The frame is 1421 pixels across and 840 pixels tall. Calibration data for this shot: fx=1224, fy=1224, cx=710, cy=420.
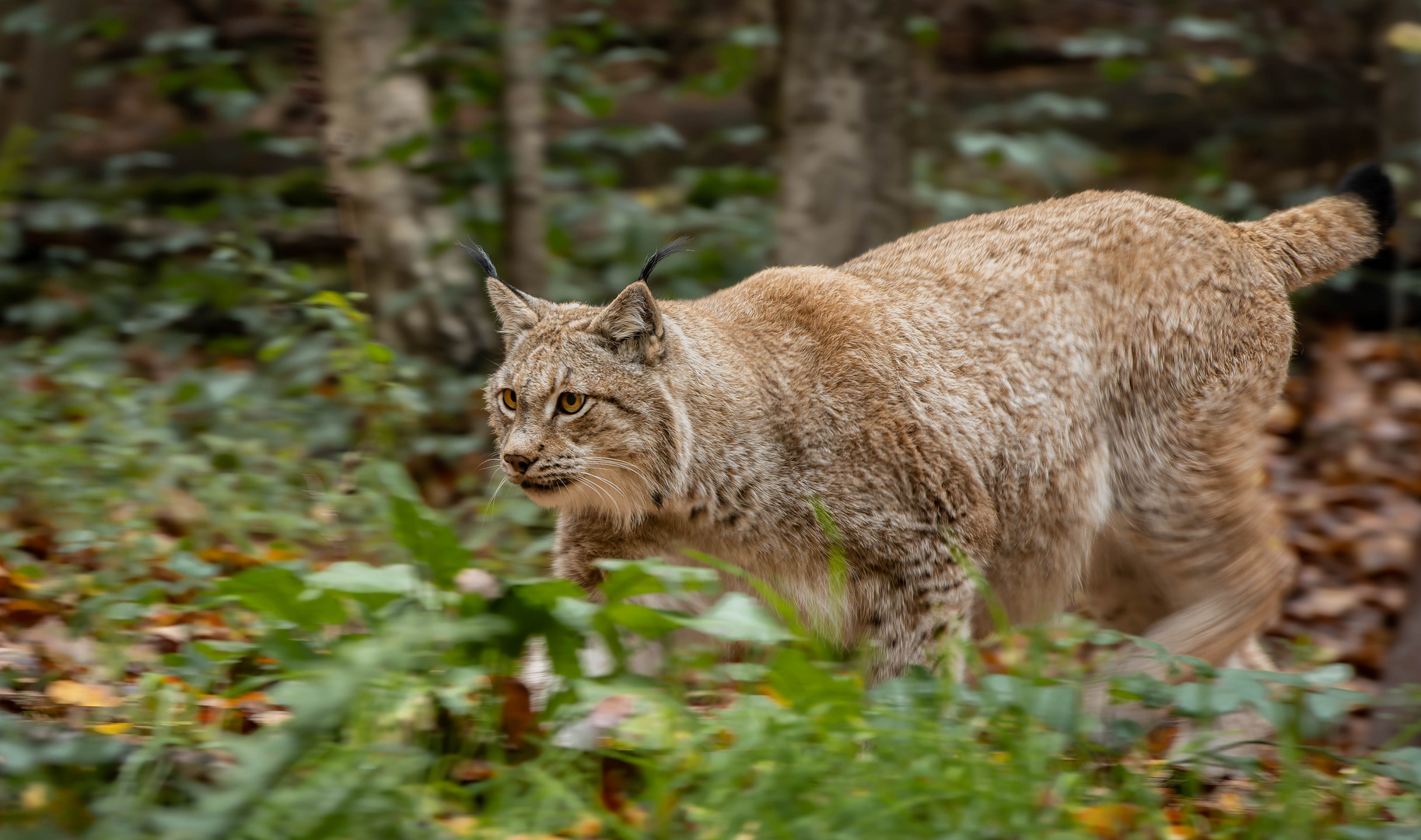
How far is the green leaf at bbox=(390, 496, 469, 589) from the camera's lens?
284 cm

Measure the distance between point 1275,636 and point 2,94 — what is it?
35.5 feet

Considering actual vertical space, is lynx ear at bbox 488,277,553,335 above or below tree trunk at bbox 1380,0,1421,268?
below

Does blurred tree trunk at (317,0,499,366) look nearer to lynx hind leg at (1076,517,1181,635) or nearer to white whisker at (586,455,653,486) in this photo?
white whisker at (586,455,653,486)

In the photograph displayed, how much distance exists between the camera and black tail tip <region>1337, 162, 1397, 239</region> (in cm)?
456

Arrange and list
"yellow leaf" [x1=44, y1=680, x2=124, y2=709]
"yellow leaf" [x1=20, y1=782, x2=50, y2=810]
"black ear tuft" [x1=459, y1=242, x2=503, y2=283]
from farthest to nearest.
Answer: "black ear tuft" [x1=459, y1=242, x2=503, y2=283]
"yellow leaf" [x1=44, y1=680, x2=124, y2=709]
"yellow leaf" [x1=20, y1=782, x2=50, y2=810]

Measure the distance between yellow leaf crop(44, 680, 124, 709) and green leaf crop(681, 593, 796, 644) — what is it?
1.51 metres

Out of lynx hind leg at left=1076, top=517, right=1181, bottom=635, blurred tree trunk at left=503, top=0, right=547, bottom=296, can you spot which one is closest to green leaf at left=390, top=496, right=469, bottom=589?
lynx hind leg at left=1076, top=517, right=1181, bottom=635

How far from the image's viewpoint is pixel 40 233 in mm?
8430

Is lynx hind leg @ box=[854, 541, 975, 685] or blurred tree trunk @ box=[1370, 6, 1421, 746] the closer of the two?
lynx hind leg @ box=[854, 541, 975, 685]

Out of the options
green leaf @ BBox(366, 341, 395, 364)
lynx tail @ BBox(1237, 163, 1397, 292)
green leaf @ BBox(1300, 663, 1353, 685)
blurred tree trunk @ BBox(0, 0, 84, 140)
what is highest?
blurred tree trunk @ BBox(0, 0, 84, 140)

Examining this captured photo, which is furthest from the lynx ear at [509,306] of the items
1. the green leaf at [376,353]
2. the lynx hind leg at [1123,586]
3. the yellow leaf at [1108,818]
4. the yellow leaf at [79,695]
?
the yellow leaf at [1108,818]

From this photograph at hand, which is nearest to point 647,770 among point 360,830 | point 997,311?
point 360,830

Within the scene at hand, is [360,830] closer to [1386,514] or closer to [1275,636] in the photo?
[1275,636]

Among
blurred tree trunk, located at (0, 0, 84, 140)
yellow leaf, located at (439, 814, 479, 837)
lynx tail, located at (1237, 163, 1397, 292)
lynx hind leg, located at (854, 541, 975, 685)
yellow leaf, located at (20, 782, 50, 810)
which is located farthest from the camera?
blurred tree trunk, located at (0, 0, 84, 140)
